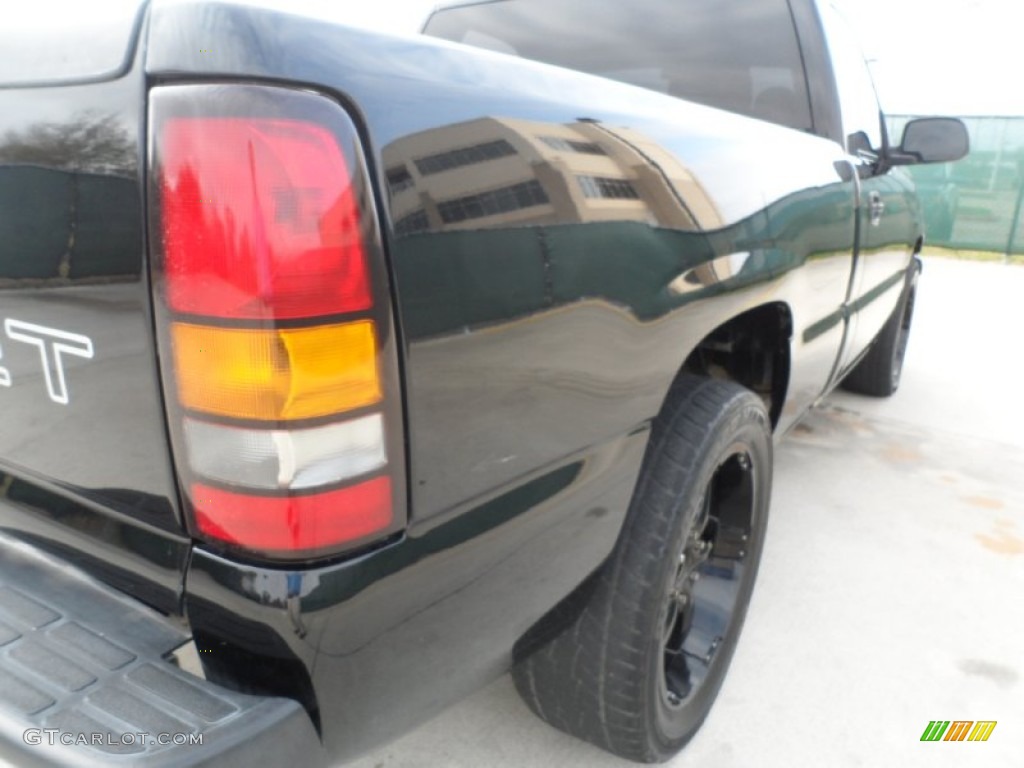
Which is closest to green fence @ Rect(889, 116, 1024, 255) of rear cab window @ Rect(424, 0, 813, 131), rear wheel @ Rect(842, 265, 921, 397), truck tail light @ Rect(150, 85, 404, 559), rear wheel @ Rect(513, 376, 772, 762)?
rear wheel @ Rect(842, 265, 921, 397)

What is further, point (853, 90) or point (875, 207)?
point (853, 90)

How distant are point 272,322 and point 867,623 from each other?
2202mm

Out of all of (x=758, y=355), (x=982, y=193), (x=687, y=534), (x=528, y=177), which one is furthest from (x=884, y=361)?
(x=982, y=193)

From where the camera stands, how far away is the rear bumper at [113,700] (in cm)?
87

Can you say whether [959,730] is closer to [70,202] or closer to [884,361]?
[70,202]

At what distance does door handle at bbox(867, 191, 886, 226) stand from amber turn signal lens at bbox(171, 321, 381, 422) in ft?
8.19

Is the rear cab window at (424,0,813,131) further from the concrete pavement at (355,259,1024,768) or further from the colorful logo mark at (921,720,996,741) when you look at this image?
the colorful logo mark at (921,720,996,741)

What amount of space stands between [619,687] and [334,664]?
71 centimetres

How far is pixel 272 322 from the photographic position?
89 cm

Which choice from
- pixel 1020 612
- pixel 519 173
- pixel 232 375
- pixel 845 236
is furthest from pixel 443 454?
pixel 1020 612

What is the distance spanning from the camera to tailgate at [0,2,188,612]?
3.02 feet

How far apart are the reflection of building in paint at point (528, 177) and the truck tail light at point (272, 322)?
81 millimetres

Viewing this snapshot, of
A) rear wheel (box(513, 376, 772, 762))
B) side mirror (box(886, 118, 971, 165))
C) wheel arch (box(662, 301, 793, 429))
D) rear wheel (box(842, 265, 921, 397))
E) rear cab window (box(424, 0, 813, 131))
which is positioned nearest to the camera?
rear wheel (box(513, 376, 772, 762))

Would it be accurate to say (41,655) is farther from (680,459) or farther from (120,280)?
(680,459)
